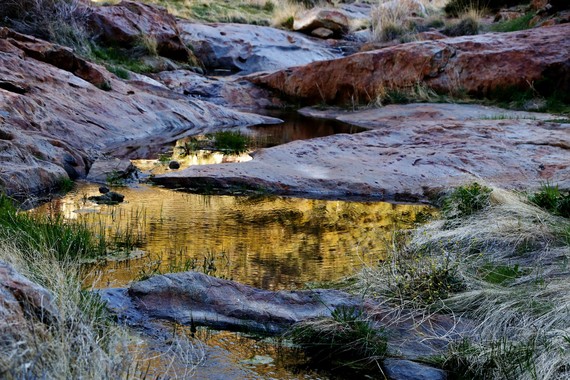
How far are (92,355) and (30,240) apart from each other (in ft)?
7.79

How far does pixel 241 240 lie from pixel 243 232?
32 cm

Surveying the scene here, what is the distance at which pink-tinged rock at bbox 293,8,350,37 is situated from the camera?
27016 mm

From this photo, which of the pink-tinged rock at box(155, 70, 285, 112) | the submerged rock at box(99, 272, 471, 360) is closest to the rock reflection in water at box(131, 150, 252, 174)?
the submerged rock at box(99, 272, 471, 360)

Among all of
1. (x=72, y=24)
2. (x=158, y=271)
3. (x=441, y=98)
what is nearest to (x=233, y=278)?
(x=158, y=271)

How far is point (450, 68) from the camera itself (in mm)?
16906

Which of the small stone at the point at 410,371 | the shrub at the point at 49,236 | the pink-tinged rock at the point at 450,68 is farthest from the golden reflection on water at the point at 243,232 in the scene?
the pink-tinged rock at the point at 450,68

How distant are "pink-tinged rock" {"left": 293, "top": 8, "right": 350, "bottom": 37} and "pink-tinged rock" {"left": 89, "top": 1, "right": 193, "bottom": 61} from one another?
668 centimetres

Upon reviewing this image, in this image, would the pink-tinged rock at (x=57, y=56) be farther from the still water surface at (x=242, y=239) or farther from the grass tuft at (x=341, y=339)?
the grass tuft at (x=341, y=339)

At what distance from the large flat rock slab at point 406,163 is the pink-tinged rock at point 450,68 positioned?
3709 mm

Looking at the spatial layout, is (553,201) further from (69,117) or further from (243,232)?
(69,117)

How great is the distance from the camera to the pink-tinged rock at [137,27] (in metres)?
19.4

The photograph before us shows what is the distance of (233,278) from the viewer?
5.79 meters

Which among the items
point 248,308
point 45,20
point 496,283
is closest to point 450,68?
point 45,20

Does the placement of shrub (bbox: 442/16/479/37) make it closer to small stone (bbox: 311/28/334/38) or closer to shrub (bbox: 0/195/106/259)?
small stone (bbox: 311/28/334/38)
